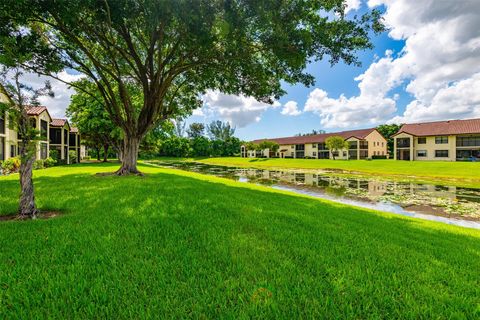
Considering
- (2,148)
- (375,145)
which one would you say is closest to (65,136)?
(2,148)

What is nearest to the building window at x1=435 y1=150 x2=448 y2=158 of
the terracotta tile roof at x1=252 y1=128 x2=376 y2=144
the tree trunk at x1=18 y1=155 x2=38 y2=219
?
the terracotta tile roof at x1=252 y1=128 x2=376 y2=144

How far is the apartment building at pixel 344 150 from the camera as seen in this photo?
5769 cm

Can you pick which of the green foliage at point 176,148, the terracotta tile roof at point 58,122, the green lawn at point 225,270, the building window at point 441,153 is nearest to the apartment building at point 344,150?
the building window at point 441,153

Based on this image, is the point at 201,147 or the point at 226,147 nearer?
the point at 201,147

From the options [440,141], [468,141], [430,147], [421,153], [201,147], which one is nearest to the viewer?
[468,141]

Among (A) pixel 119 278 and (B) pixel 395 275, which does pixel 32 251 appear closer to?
(A) pixel 119 278

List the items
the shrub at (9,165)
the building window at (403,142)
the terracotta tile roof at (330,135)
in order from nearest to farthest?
the shrub at (9,165)
the building window at (403,142)
the terracotta tile roof at (330,135)

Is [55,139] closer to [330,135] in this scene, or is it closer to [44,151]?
[44,151]

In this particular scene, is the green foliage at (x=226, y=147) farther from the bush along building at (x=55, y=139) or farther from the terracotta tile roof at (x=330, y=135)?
the bush along building at (x=55, y=139)

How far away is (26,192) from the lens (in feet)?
18.9

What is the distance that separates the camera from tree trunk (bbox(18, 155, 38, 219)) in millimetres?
5668

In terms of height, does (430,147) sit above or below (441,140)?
below

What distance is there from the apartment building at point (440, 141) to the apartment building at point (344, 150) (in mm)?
6876

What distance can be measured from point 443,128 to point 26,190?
2471 inches
